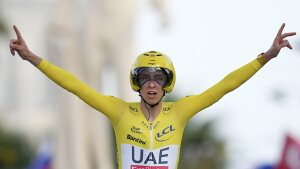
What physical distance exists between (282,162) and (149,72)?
10.6 meters

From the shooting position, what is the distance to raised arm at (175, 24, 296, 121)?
8.02 meters

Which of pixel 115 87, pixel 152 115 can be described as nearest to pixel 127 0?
pixel 115 87

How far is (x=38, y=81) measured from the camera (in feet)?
185

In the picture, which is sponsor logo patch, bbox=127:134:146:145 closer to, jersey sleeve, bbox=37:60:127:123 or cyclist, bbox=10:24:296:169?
cyclist, bbox=10:24:296:169

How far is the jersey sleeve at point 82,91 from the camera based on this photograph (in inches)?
322

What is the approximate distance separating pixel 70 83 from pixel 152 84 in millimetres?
630

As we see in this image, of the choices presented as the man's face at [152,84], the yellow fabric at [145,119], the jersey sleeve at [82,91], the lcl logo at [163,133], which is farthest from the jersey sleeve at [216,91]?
the jersey sleeve at [82,91]

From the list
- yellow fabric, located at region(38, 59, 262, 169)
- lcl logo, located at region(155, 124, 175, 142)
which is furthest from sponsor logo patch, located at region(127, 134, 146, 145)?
lcl logo, located at region(155, 124, 175, 142)

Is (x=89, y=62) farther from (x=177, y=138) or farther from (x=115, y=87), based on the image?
(x=177, y=138)

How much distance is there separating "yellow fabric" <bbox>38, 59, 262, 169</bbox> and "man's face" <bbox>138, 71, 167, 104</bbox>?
0.75 feet

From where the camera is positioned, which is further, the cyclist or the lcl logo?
the lcl logo

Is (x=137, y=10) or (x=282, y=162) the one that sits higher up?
(x=137, y=10)

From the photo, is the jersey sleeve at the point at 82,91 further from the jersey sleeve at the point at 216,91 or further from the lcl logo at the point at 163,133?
the jersey sleeve at the point at 216,91

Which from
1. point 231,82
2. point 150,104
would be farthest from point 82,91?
point 231,82
